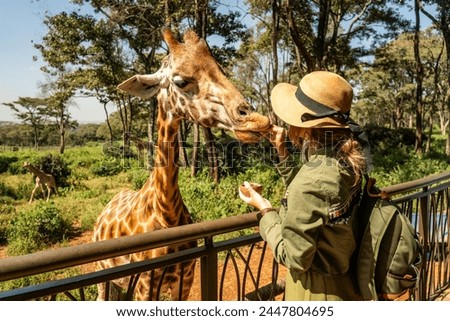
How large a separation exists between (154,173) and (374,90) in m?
40.3

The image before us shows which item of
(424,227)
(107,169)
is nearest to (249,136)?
(424,227)

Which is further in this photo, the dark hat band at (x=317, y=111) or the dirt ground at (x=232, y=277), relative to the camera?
the dirt ground at (x=232, y=277)

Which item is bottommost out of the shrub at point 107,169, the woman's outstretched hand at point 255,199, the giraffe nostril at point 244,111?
the shrub at point 107,169

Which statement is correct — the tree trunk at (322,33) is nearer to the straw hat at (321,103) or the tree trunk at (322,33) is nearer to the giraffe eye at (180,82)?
the giraffe eye at (180,82)

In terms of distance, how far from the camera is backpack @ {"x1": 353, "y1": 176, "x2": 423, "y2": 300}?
5.47 feet

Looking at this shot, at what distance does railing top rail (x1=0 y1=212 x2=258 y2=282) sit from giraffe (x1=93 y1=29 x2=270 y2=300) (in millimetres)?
979

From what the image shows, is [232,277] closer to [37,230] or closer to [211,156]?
[37,230]

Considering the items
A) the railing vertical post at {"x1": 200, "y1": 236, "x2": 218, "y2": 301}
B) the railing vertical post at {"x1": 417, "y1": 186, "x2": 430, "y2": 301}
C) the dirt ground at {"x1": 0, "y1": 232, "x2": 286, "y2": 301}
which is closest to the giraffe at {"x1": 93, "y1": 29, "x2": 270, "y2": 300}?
the railing vertical post at {"x1": 200, "y1": 236, "x2": 218, "y2": 301}

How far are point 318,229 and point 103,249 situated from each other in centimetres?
83

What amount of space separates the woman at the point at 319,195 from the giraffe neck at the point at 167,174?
1242 mm

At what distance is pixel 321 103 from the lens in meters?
1.68

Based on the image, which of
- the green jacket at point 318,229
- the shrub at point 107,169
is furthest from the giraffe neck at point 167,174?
the shrub at point 107,169

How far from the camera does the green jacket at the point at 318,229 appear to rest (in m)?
1.53

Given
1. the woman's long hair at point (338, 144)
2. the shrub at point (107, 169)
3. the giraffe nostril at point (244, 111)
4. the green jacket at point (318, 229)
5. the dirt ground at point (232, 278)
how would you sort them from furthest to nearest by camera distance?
1. the shrub at point (107, 169)
2. the dirt ground at point (232, 278)
3. the giraffe nostril at point (244, 111)
4. the woman's long hair at point (338, 144)
5. the green jacket at point (318, 229)
